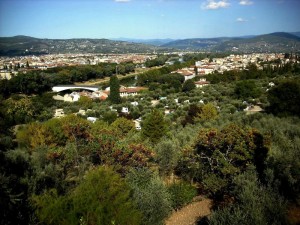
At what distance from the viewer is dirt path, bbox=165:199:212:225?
11.5m

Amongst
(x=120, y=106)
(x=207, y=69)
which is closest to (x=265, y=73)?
(x=207, y=69)

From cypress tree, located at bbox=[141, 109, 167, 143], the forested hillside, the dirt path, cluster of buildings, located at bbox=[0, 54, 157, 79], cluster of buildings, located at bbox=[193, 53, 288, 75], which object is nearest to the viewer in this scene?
the forested hillside

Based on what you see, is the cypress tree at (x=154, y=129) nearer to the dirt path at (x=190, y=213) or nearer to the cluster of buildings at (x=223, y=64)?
the dirt path at (x=190, y=213)

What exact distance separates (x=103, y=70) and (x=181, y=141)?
6287 centimetres

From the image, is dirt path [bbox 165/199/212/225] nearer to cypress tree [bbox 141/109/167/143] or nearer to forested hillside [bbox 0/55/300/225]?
forested hillside [bbox 0/55/300/225]

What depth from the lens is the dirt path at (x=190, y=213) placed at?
1153cm

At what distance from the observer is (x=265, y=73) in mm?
62750

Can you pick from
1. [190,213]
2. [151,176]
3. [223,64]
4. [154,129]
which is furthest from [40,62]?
[190,213]

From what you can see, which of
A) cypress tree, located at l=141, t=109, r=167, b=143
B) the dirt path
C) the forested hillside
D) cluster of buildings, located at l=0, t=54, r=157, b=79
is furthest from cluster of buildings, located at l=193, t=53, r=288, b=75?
the dirt path

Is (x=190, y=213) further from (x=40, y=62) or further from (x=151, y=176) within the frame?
(x=40, y=62)

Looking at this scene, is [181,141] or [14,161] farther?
[181,141]

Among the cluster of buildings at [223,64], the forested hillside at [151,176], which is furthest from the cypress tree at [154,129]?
the cluster of buildings at [223,64]

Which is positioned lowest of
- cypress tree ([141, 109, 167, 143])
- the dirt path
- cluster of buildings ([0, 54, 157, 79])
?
cluster of buildings ([0, 54, 157, 79])

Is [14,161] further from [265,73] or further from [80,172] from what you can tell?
[265,73]
